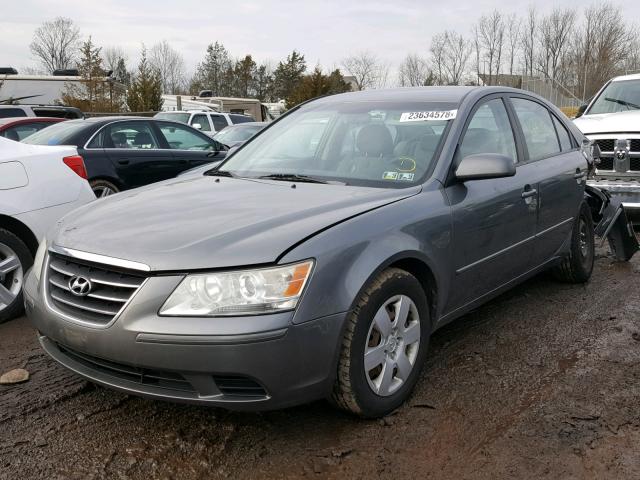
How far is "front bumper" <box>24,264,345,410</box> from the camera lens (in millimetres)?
2381

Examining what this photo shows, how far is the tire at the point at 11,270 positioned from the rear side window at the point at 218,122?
13420 mm

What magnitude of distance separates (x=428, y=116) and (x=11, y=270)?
3062 millimetres

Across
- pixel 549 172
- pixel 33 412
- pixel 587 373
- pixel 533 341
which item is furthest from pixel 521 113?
pixel 33 412

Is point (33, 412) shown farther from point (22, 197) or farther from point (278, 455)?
point (22, 197)

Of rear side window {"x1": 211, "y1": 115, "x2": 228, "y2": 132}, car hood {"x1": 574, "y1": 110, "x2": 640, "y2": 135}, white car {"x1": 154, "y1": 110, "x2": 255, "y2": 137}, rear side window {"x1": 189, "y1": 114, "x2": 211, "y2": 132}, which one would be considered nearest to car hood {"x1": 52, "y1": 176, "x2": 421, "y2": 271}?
car hood {"x1": 574, "y1": 110, "x2": 640, "y2": 135}

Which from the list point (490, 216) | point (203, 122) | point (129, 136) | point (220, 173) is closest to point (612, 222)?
point (490, 216)

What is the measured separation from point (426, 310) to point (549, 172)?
181cm

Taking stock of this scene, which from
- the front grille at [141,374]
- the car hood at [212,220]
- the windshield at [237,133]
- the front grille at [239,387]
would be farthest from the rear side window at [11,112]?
the front grille at [239,387]

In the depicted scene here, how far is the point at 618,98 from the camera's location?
8844 mm

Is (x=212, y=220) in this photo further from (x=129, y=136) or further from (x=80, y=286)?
(x=129, y=136)

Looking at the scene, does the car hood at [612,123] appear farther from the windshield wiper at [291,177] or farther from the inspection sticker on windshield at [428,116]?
the windshield wiper at [291,177]

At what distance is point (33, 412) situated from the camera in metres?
3.03

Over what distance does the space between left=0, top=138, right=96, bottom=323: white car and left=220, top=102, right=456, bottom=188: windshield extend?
1401mm

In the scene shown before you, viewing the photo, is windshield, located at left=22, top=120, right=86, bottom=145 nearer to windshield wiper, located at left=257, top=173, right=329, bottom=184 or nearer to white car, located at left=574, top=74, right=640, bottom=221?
windshield wiper, located at left=257, top=173, right=329, bottom=184
